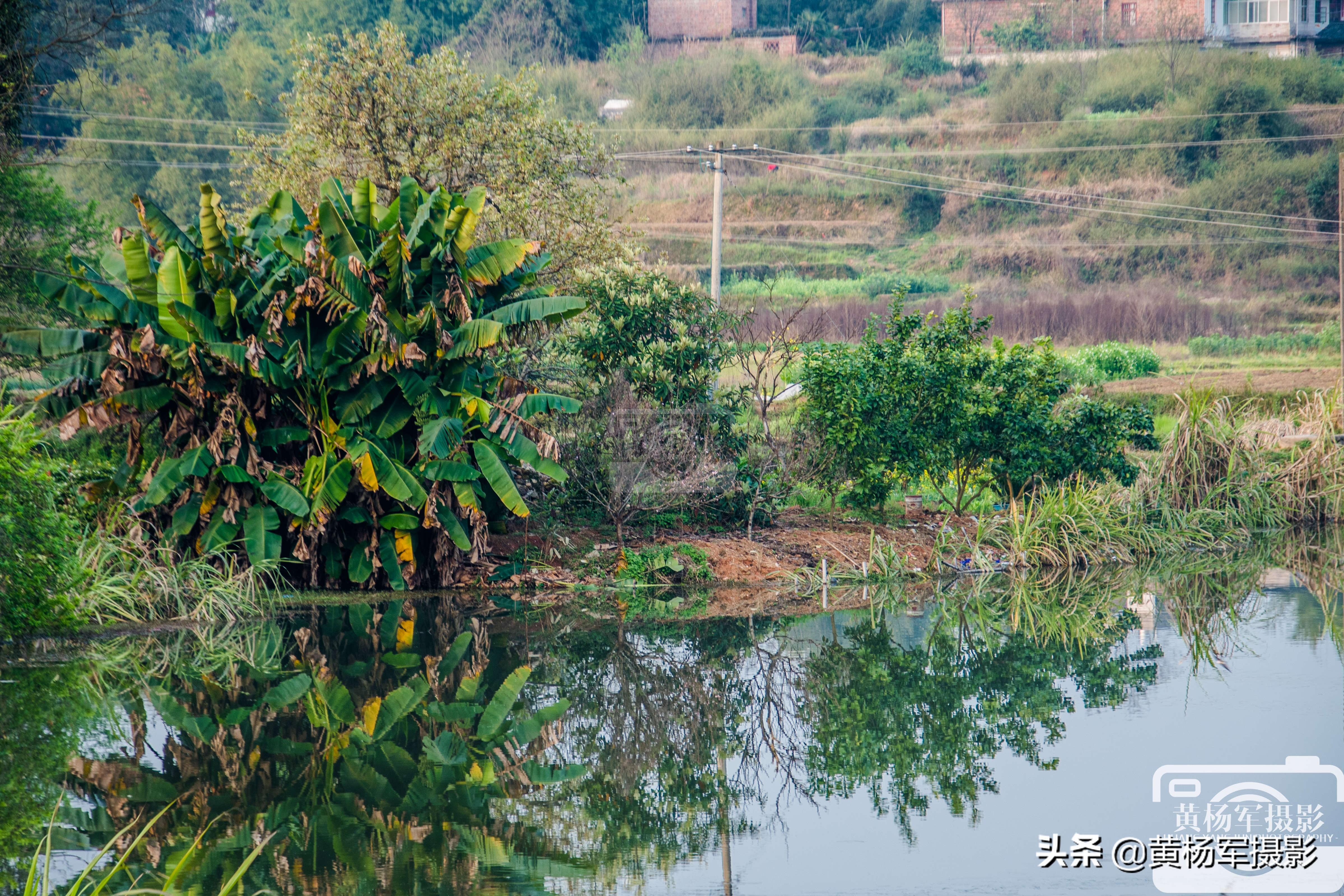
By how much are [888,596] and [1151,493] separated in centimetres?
559

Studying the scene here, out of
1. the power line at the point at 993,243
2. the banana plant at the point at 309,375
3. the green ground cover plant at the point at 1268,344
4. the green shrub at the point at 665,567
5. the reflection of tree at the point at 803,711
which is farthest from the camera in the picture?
the power line at the point at 993,243

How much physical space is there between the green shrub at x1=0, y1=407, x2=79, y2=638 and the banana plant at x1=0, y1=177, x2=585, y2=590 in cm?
137

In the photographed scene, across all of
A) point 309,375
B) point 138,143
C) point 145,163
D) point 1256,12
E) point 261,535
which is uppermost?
point 1256,12

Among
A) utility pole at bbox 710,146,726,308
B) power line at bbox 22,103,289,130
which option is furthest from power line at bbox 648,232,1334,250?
utility pole at bbox 710,146,726,308

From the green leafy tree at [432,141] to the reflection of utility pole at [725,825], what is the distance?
41.4 feet

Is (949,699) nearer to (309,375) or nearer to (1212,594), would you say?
(1212,594)

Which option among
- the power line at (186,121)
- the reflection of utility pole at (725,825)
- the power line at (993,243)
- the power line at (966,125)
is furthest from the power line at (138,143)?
the reflection of utility pole at (725,825)

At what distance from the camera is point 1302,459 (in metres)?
19.2

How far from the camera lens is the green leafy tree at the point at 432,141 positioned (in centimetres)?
2002

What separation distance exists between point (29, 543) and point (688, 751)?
6323mm

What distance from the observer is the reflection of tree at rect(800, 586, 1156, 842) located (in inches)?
327

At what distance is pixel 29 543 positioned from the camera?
11039mm

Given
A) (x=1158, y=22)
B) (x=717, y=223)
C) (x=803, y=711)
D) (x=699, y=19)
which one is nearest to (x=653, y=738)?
(x=803, y=711)

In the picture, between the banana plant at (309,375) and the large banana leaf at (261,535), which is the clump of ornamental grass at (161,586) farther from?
the banana plant at (309,375)
